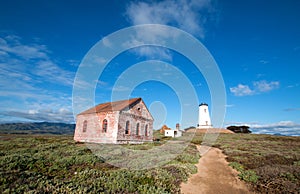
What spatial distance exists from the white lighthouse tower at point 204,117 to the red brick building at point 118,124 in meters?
34.4

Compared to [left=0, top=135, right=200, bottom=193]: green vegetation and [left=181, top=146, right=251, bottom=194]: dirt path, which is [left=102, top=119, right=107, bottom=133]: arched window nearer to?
[left=0, top=135, right=200, bottom=193]: green vegetation

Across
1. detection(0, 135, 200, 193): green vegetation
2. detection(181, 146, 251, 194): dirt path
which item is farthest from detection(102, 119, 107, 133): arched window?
detection(181, 146, 251, 194): dirt path

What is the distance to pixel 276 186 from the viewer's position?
8859 mm

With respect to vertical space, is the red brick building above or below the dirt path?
above

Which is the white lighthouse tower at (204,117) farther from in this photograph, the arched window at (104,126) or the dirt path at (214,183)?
the dirt path at (214,183)

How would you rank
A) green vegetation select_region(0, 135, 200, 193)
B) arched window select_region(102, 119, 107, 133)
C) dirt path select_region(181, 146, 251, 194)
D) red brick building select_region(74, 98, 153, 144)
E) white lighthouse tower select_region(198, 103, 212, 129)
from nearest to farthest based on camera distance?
1. green vegetation select_region(0, 135, 200, 193)
2. dirt path select_region(181, 146, 251, 194)
3. red brick building select_region(74, 98, 153, 144)
4. arched window select_region(102, 119, 107, 133)
5. white lighthouse tower select_region(198, 103, 212, 129)

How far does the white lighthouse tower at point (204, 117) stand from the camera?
59.8m

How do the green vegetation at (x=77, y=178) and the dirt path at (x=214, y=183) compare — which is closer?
the green vegetation at (x=77, y=178)

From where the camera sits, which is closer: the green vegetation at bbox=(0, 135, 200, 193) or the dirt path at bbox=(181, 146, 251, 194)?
the green vegetation at bbox=(0, 135, 200, 193)

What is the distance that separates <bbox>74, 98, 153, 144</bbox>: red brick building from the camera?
2473cm

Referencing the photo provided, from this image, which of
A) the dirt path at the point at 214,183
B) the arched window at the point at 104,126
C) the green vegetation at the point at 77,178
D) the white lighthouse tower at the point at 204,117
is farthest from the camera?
the white lighthouse tower at the point at 204,117

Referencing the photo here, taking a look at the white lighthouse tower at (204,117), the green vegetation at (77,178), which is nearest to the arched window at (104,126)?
the green vegetation at (77,178)

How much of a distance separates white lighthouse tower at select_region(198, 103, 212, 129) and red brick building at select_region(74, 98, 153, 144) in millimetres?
34362

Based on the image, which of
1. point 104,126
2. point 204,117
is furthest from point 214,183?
point 204,117
